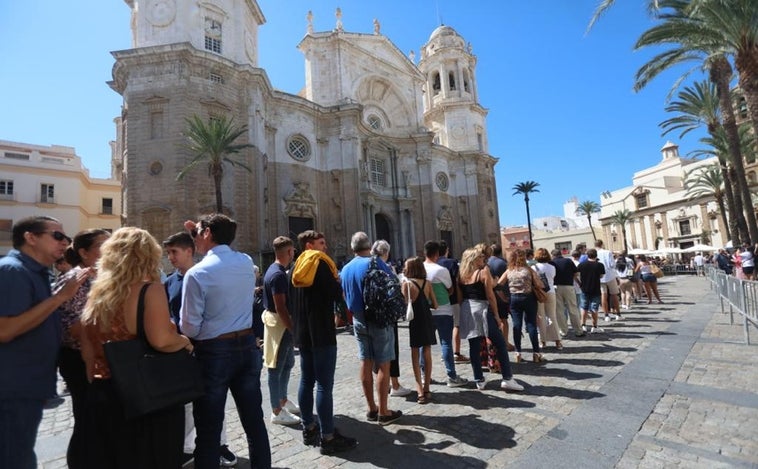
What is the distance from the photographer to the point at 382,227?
108 ft

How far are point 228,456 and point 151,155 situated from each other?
20.5 meters

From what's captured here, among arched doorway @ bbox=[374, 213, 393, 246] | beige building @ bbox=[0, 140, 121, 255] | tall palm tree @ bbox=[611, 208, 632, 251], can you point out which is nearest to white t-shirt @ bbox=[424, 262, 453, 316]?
arched doorway @ bbox=[374, 213, 393, 246]

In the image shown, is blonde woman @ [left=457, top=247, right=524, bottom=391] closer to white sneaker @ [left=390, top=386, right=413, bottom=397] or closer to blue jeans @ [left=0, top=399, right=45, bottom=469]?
white sneaker @ [left=390, top=386, right=413, bottom=397]

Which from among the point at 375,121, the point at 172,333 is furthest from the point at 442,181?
the point at 172,333

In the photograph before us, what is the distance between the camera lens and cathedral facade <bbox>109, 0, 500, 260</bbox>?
66.7 ft

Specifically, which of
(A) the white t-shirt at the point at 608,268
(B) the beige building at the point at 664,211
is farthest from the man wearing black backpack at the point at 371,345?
(B) the beige building at the point at 664,211

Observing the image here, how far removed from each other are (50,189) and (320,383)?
130 feet

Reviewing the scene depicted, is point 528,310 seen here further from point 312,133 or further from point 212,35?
point 212,35

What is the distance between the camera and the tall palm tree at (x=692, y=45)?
12625 millimetres

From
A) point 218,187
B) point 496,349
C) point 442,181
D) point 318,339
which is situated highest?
point 442,181

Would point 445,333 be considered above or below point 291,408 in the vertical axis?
above

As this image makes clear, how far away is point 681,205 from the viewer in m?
47.8

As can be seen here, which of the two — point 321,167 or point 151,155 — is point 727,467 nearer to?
point 151,155

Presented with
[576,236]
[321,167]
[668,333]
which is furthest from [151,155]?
[576,236]
